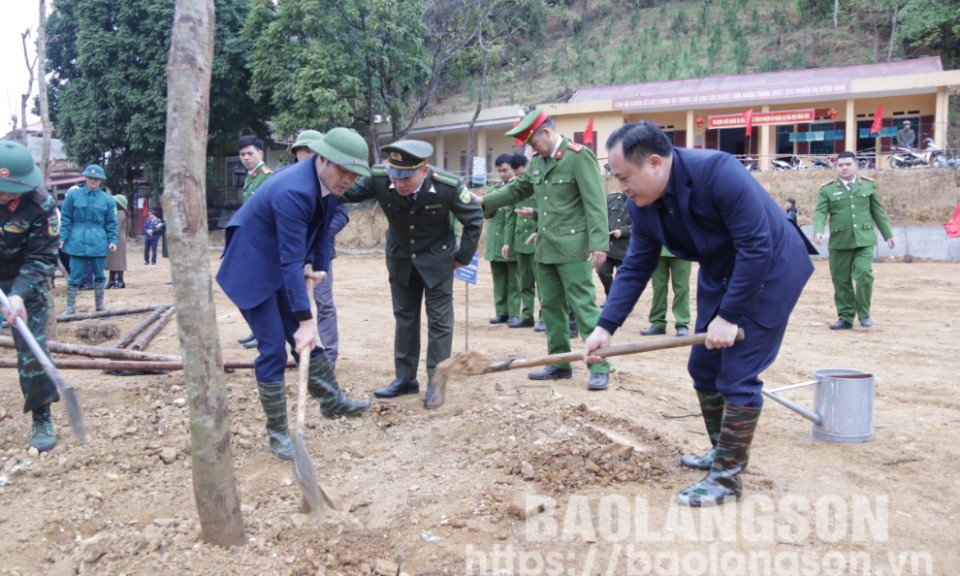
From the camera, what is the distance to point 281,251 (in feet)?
13.4

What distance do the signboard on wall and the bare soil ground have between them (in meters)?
21.6

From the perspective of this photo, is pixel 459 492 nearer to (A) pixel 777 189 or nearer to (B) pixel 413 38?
(A) pixel 777 189

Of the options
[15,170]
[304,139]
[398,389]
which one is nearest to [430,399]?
[398,389]

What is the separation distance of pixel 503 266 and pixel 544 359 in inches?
212

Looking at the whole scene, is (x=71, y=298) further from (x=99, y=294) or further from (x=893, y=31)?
(x=893, y=31)

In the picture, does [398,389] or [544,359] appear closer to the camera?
[544,359]

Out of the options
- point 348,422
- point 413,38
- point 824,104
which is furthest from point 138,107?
point 348,422

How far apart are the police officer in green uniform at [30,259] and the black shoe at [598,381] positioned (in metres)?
3.44

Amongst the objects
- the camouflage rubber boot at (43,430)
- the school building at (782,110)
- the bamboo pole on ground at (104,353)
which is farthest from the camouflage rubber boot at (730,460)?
the school building at (782,110)

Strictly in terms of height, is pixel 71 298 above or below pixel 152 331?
above

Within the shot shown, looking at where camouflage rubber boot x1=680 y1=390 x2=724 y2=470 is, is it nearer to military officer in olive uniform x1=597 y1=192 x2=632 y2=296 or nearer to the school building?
military officer in olive uniform x1=597 y1=192 x2=632 y2=296

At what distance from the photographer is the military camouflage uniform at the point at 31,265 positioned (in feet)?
14.8

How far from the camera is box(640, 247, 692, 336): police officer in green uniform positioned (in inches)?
315

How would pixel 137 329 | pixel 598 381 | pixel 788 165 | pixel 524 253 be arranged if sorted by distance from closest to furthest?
pixel 598 381 → pixel 137 329 → pixel 524 253 → pixel 788 165
